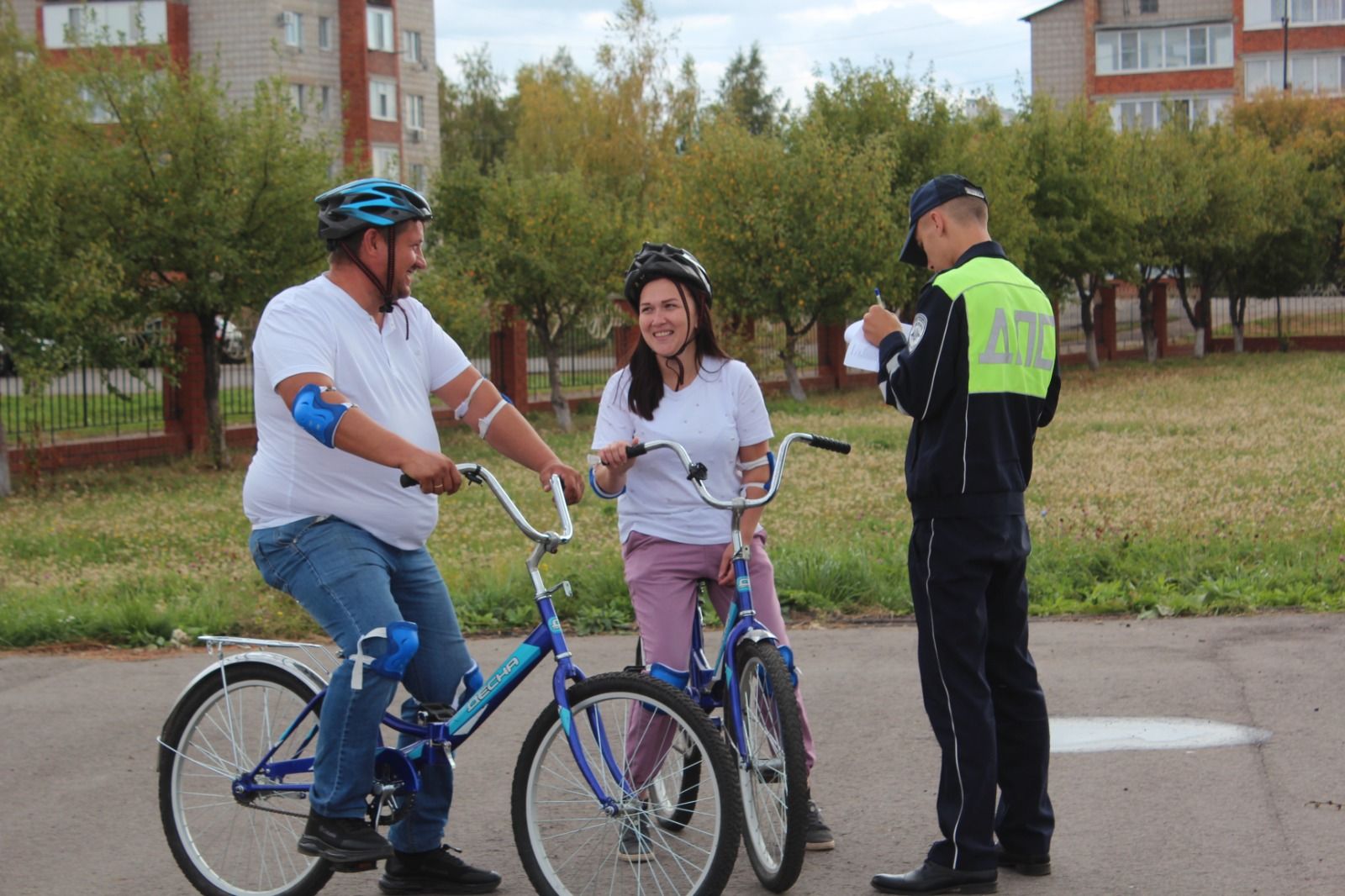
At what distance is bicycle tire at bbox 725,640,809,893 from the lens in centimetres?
427

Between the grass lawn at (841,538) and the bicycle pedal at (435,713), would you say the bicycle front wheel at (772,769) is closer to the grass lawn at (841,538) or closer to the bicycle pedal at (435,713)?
the bicycle pedal at (435,713)

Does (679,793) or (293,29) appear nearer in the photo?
(679,793)

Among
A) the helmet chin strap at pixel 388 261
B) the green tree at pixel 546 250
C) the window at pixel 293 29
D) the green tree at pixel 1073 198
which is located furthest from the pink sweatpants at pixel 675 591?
the window at pixel 293 29

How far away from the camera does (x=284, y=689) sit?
14.9 ft

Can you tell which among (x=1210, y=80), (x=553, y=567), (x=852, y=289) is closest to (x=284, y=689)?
(x=553, y=567)

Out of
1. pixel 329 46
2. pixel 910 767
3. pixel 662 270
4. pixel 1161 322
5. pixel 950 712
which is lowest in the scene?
pixel 910 767

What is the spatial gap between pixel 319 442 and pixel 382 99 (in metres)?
64.1

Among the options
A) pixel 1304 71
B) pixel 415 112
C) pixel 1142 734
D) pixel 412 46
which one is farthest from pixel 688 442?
pixel 1304 71

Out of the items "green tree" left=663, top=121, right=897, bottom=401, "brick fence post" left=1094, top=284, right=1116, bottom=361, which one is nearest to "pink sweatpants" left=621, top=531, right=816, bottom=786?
"green tree" left=663, top=121, right=897, bottom=401

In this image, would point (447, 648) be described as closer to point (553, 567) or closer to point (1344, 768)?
point (1344, 768)

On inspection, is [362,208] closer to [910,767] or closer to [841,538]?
[910,767]

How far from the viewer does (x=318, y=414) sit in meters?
4.02

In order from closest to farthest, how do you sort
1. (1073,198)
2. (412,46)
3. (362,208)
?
(362,208), (1073,198), (412,46)

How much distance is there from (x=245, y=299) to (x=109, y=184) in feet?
7.10
